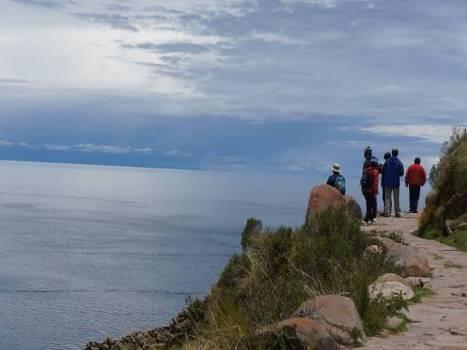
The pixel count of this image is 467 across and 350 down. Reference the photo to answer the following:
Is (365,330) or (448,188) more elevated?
(448,188)

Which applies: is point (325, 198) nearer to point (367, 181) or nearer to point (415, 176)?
point (367, 181)

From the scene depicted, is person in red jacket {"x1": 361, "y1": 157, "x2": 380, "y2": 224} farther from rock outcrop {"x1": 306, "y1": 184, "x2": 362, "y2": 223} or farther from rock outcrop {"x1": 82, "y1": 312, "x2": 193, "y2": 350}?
rock outcrop {"x1": 82, "y1": 312, "x2": 193, "y2": 350}

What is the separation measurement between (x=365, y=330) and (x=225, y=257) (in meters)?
47.5

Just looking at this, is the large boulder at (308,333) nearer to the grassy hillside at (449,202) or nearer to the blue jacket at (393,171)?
the grassy hillside at (449,202)

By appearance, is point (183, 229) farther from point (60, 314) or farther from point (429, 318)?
point (429, 318)

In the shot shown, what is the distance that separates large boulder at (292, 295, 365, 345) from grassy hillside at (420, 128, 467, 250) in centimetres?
1095

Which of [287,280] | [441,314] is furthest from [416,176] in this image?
[441,314]

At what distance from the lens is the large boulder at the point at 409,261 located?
13078 mm

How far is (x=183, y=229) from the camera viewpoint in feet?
281

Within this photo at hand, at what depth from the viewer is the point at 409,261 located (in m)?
13.3

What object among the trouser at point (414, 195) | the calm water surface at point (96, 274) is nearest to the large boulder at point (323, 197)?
the trouser at point (414, 195)

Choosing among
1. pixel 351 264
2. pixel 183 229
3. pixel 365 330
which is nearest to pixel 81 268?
pixel 183 229

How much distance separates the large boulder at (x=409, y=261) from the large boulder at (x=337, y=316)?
4564 mm

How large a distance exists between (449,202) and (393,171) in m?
5.34
